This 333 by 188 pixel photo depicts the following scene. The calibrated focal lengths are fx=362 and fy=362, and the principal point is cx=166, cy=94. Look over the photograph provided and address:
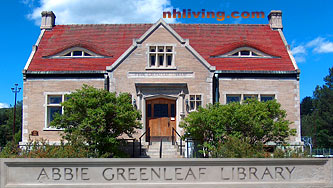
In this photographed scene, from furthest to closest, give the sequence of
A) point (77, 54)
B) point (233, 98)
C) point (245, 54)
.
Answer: point (245, 54) < point (77, 54) < point (233, 98)

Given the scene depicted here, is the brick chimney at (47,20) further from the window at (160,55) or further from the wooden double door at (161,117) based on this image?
the wooden double door at (161,117)

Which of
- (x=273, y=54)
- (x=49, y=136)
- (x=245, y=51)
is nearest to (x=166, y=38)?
(x=245, y=51)

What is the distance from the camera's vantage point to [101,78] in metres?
22.0

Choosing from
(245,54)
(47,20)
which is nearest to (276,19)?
(245,54)

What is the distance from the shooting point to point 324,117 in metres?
57.0

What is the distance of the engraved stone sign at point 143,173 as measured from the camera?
30.7 ft

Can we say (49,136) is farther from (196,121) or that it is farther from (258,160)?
(258,160)

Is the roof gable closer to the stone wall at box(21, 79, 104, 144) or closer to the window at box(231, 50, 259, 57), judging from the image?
the stone wall at box(21, 79, 104, 144)

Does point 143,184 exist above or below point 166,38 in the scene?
below

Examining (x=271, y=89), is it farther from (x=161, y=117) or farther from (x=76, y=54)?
(x=76, y=54)

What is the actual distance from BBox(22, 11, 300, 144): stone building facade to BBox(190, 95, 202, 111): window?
0.19 feet

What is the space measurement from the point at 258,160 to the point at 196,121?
695 centimetres

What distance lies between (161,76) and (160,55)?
134 centimetres

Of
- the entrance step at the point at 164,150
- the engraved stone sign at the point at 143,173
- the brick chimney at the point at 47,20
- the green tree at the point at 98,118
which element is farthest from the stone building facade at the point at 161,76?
the engraved stone sign at the point at 143,173
